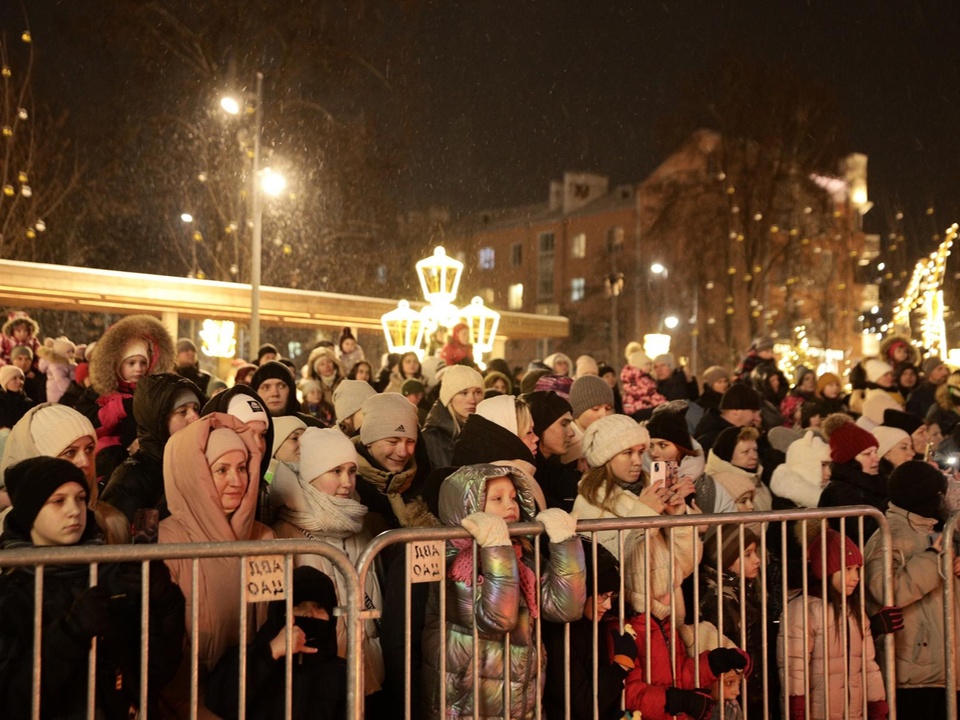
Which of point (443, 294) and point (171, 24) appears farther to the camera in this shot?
point (171, 24)

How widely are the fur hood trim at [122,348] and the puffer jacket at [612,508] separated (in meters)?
2.72

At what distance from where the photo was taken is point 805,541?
5.18 meters

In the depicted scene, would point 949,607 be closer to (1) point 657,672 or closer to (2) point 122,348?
(1) point 657,672

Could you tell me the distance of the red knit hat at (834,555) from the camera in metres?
5.38

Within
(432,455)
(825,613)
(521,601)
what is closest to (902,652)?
(825,613)

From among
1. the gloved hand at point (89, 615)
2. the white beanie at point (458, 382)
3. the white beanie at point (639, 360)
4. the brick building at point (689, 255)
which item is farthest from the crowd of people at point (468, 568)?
the brick building at point (689, 255)

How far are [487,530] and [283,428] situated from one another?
Answer: 2.20m

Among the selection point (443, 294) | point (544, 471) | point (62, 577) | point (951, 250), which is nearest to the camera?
point (62, 577)

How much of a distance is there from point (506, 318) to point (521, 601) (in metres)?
20.3

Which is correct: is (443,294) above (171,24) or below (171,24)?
below

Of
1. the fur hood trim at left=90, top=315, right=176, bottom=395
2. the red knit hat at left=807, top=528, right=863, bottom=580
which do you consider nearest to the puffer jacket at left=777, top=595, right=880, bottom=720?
the red knit hat at left=807, top=528, right=863, bottom=580

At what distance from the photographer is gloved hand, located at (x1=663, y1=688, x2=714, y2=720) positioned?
4.65 meters

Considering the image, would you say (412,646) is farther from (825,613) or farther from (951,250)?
(951,250)

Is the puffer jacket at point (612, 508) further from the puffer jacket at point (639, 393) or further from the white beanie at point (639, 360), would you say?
the white beanie at point (639, 360)
